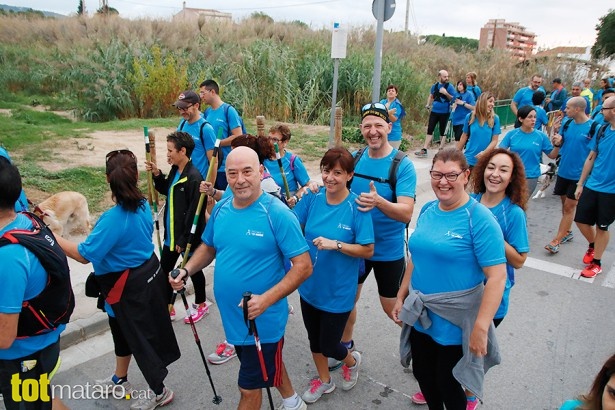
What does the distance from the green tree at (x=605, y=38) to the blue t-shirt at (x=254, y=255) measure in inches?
1792

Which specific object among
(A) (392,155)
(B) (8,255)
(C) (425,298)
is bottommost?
(C) (425,298)

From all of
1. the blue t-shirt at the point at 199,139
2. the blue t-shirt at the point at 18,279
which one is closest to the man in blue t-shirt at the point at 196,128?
the blue t-shirt at the point at 199,139

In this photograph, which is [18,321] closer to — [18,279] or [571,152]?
[18,279]

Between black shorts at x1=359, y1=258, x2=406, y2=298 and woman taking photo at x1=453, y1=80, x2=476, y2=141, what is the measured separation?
799 cm

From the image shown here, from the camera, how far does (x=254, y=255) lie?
269 cm

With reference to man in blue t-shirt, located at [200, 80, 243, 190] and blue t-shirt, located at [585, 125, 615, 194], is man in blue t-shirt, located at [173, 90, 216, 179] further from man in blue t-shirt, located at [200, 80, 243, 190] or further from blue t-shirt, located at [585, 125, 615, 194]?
blue t-shirt, located at [585, 125, 615, 194]

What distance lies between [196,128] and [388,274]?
2.75 metres

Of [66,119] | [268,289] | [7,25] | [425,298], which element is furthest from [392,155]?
[7,25]

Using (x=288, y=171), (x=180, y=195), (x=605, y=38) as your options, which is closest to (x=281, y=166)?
(x=288, y=171)

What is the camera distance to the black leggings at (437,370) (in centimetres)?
276

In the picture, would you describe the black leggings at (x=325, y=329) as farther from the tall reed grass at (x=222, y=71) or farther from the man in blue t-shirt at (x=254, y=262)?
the tall reed grass at (x=222, y=71)

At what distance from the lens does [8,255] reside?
2.26 metres

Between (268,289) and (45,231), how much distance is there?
1235mm

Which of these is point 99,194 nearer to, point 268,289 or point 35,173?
point 35,173
